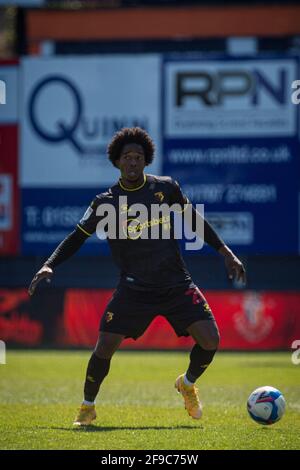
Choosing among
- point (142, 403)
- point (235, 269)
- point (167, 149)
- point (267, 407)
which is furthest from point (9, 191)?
point (267, 407)

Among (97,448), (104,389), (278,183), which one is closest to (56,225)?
(278,183)

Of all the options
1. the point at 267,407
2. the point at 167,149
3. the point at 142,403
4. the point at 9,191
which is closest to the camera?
the point at 267,407

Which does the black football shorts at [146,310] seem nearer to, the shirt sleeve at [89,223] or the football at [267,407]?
the shirt sleeve at [89,223]

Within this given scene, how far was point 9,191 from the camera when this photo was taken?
1988 centimetres

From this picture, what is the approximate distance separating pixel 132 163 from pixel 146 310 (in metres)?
1.18

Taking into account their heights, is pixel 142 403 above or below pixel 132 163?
below

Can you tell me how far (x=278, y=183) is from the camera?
19.2 m

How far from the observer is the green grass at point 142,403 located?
24.6 ft

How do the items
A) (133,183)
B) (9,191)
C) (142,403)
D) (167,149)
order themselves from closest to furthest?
(133,183) → (142,403) → (167,149) → (9,191)

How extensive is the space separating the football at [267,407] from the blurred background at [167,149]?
1020cm

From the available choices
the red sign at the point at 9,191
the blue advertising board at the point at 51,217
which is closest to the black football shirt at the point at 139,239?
the blue advertising board at the point at 51,217

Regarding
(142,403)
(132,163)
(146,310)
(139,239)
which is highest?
(132,163)

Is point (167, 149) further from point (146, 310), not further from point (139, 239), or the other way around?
point (146, 310)

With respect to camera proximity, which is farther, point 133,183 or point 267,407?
point 133,183
